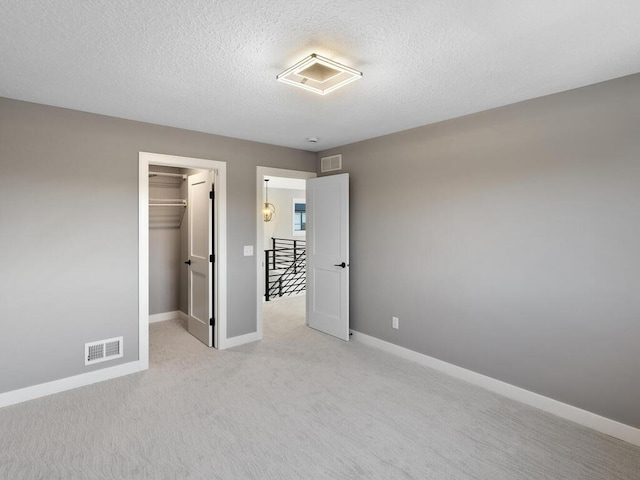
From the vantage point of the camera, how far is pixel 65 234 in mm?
3035

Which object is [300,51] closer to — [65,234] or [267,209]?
[65,234]

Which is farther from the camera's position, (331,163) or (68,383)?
(331,163)

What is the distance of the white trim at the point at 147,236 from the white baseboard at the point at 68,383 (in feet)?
0.46

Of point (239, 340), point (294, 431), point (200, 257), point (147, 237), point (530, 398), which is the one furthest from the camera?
point (200, 257)

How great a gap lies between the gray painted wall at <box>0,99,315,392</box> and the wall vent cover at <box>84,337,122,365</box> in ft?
0.16

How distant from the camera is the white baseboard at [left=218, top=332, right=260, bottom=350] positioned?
4.10 metres

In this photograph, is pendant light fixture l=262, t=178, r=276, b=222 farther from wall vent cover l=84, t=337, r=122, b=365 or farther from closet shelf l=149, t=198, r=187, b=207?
wall vent cover l=84, t=337, r=122, b=365

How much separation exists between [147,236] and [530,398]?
3.85 meters

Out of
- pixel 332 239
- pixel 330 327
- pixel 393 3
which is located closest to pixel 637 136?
pixel 393 3

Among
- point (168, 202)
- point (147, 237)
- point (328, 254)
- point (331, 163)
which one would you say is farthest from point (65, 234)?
point (331, 163)

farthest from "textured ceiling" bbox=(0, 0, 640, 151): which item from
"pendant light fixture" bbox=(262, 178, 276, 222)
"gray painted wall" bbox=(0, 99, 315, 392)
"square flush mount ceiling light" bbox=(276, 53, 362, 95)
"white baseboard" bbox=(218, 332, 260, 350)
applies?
"pendant light fixture" bbox=(262, 178, 276, 222)

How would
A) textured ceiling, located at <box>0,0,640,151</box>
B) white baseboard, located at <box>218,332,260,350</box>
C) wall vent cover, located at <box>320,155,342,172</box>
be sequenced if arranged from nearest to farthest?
textured ceiling, located at <box>0,0,640,151</box>, white baseboard, located at <box>218,332,260,350</box>, wall vent cover, located at <box>320,155,342,172</box>

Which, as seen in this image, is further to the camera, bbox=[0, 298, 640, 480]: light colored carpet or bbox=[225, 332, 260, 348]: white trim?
bbox=[225, 332, 260, 348]: white trim

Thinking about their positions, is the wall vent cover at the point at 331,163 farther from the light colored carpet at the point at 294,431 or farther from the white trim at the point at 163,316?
the white trim at the point at 163,316
